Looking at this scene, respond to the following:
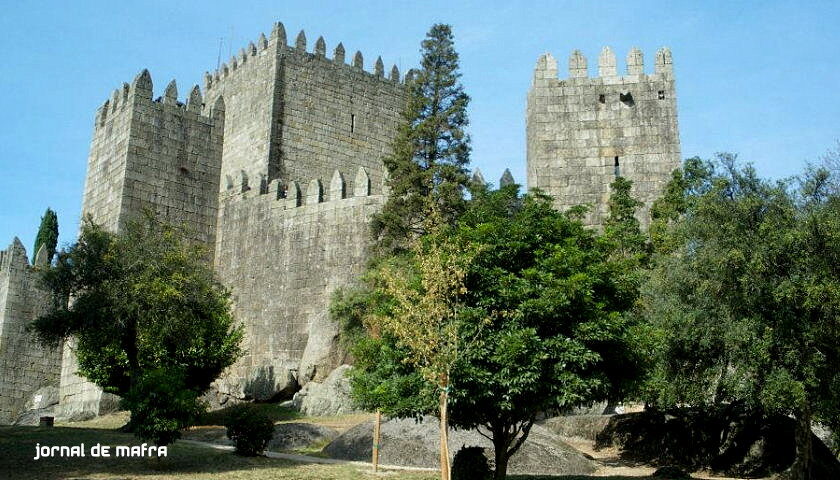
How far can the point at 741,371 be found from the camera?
57.8 feet

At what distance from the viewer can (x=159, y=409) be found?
16.8 m

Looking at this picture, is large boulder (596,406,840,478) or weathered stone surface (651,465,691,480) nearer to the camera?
weathered stone surface (651,465,691,480)

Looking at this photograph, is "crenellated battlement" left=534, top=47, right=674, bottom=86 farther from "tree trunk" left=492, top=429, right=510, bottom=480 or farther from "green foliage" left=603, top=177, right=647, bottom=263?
"tree trunk" left=492, top=429, right=510, bottom=480

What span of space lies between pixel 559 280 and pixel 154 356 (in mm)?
15269

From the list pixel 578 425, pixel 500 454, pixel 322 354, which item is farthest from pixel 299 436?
pixel 578 425

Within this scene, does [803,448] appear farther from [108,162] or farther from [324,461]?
[108,162]

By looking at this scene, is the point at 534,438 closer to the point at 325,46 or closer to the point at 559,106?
the point at 559,106

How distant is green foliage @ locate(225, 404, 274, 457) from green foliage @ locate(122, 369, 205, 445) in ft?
4.42

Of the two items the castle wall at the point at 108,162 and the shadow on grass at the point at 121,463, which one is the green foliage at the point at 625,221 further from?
the castle wall at the point at 108,162

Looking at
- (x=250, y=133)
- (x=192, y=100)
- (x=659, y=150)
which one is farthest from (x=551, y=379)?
(x=192, y=100)

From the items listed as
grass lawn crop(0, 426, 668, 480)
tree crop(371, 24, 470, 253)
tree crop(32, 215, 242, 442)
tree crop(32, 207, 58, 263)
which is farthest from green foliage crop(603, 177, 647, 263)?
tree crop(32, 207, 58, 263)

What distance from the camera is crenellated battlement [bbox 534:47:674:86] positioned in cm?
3041

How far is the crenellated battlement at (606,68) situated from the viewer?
1197 inches

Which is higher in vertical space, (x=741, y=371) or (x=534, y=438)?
(x=741, y=371)
